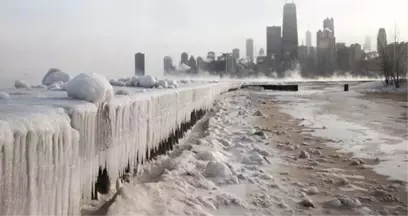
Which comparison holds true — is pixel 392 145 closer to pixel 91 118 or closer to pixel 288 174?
pixel 288 174

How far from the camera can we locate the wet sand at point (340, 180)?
4.05 meters

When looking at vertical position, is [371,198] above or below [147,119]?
below

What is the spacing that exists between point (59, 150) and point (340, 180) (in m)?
3.84

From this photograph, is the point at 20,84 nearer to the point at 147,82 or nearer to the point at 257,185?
the point at 147,82

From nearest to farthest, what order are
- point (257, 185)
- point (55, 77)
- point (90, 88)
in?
point (90, 88) < point (257, 185) < point (55, 77)

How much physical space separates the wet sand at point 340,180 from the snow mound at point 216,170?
3.00 feet

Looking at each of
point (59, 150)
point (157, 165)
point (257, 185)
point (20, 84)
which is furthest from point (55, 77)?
point (59, 150)

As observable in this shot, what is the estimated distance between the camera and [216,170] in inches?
191

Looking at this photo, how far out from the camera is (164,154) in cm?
591

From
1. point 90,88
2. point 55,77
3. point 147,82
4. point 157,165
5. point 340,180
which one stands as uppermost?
point 55,77

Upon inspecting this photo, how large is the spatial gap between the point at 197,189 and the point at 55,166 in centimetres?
216

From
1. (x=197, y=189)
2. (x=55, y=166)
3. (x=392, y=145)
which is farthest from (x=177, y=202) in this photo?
(x=392, y=145)

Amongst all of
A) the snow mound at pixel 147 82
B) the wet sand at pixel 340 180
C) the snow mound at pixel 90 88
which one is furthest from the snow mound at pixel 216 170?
the snow mound at pixel 147 82

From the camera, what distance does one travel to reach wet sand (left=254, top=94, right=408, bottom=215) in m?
4.05
